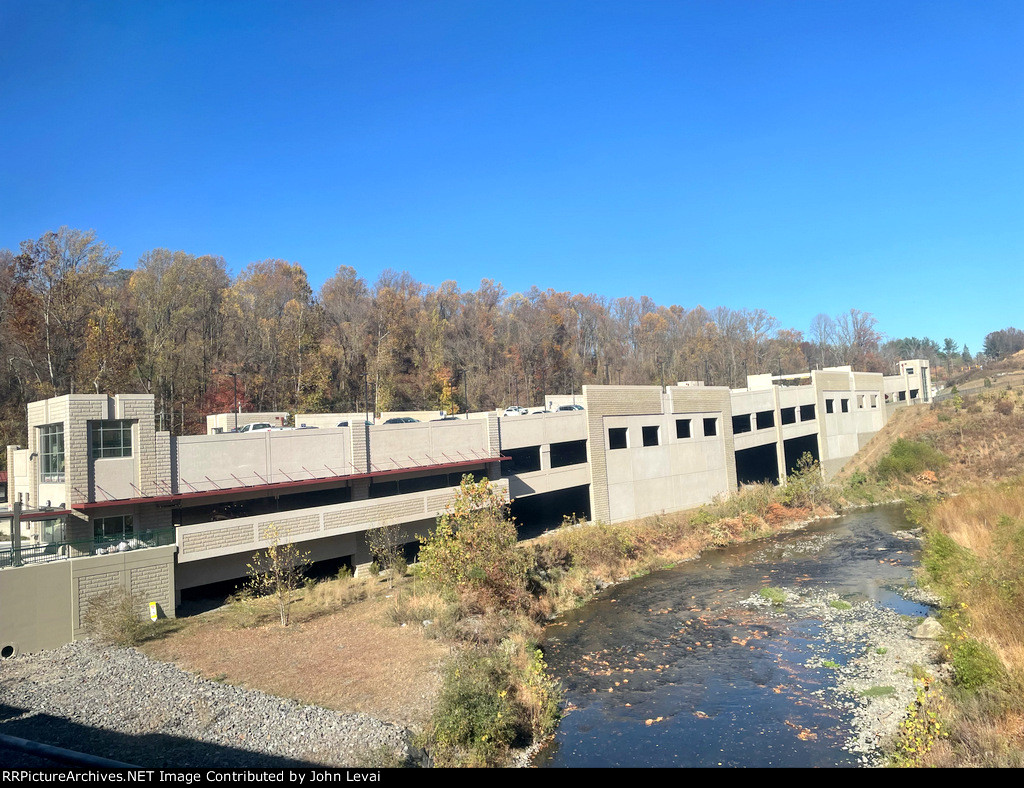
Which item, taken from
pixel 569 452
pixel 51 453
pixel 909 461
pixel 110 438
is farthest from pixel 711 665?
pixel 909 461

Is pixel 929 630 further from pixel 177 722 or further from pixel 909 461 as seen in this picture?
pixel 909 461

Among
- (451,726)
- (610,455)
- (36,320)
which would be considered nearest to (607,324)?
(610,455)

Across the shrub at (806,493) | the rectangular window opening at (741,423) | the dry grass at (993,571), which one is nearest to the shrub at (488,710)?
the dry grass at (993,571)

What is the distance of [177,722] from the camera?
537 inches

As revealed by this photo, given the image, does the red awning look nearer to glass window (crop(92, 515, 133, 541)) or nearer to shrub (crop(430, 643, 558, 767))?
glass window (crop(92, 515, 133, 541))

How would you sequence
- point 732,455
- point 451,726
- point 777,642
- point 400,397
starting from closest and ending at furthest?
point 451,726, point 777,642, point 732,455, point 400,397

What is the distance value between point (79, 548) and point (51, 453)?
527cm

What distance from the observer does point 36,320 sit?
123ft

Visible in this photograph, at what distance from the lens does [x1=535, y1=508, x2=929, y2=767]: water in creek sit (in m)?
14.1

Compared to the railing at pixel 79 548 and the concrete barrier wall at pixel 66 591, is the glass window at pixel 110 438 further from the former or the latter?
the concrete barrier wall at pixel 66 591

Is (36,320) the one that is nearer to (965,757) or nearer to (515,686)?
(515,686)

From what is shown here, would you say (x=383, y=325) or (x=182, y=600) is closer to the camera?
(x=182, y=600)

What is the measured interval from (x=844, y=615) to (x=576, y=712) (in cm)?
1235

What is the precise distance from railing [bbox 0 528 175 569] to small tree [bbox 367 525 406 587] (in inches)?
341
